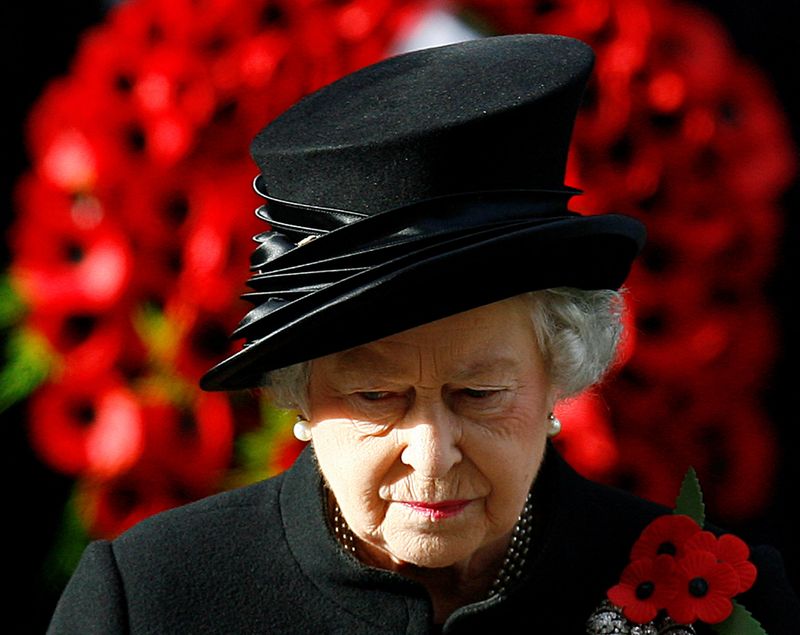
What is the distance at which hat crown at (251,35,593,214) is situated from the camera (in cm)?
217

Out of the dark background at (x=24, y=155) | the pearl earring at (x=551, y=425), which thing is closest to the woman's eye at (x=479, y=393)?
the pearl earring at (x=551, y=425)

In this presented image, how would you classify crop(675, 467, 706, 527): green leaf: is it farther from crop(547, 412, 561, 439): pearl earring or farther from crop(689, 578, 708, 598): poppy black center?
crop(547, 412, 561, 439): pearl earring

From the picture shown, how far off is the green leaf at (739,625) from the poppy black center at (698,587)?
6 cm

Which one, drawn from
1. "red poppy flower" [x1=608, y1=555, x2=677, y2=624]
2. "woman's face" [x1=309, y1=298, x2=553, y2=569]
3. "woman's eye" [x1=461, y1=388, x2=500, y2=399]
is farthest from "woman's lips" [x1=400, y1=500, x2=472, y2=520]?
"red poppy flower" [x1=608, y1=555, x2=677, y2=624]

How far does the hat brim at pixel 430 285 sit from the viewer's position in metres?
2.09

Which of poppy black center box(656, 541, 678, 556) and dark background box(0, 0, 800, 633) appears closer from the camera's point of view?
poppy black center box(656, 541, 678, 556)

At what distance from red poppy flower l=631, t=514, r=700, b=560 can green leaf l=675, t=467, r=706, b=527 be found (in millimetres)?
22

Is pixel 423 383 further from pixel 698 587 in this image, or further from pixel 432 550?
pixel 698 587

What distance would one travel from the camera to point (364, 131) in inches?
87.0

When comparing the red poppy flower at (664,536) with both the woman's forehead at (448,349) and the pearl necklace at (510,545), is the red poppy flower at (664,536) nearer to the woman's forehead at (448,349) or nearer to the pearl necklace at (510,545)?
the pearl necklace at (510,545)

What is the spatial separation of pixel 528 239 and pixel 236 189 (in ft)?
3.67

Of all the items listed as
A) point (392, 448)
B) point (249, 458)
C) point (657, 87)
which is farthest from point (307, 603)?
point (657, 87)

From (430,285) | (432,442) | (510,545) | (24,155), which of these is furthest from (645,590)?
(24,155)

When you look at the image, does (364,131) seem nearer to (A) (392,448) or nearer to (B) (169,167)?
(A) (392,448)
